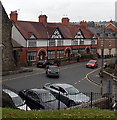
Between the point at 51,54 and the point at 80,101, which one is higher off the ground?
the point at 51,54

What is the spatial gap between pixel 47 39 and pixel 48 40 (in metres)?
0.36

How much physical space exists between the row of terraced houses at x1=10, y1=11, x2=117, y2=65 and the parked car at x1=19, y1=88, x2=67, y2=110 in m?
17.8

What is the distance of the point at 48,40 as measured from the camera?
1710 inches

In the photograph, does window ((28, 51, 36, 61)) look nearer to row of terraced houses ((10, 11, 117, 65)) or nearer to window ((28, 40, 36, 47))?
row of terraced houses ((10, 11, 117, 65))

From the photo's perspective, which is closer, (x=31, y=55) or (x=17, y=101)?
(x=17, y=101)

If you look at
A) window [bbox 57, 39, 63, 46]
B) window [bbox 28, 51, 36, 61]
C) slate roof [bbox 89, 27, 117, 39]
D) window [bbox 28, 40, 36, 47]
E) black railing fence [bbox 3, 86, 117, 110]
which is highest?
slate roof [bbox 89, 27, 117, 39]

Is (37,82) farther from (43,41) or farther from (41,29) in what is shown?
(41,29)

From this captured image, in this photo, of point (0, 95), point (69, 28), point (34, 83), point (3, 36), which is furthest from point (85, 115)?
point (69, 28)

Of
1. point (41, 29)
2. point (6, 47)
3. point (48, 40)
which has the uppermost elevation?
point (41, 29)

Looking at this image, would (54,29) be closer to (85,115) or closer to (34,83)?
(34,83)

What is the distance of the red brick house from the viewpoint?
130 feet

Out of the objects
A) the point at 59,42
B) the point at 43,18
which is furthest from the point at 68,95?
the point at 43,18

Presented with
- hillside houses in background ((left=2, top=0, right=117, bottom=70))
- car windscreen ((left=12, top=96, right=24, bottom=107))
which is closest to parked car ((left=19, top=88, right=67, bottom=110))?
car windscreen ((left=12, top=96, right=24, bottom=107))

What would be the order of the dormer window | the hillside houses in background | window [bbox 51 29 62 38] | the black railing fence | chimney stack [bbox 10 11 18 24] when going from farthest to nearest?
the dormer window → window [bbox 51 29 62 38] → chimney stack [bbox 10 11 18 24] → the hillside houses in background → the black railing fence
